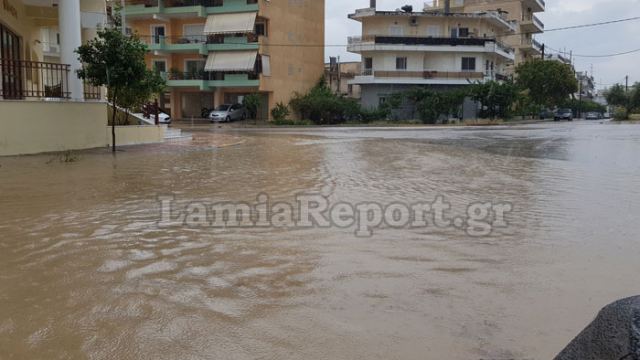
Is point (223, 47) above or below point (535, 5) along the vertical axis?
below

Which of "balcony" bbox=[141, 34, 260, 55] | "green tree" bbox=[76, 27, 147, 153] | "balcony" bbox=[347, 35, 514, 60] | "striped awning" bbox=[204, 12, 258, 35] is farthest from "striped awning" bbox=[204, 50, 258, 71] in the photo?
"green tree" bbox=[76, 27, 147, 153]

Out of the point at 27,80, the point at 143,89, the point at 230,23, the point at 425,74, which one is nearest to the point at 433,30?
the point at 425,74

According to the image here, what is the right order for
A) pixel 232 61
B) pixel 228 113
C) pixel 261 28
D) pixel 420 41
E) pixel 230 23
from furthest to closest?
1. pixel 420 41
2. pixel 261 28
3. pixel 232 61
4. pixel 230 23
5. pixel 228 113

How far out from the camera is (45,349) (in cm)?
385

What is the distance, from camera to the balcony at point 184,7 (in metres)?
46.7

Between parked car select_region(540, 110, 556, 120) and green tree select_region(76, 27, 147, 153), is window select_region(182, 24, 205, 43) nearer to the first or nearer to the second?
green tree select_region(76, 27, 147, 153)

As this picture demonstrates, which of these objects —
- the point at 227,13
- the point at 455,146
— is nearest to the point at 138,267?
the point at 455,146

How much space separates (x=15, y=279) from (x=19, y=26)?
1869cm

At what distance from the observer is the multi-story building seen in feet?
154

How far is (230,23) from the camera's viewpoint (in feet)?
155

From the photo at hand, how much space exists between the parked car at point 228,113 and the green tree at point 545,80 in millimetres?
30933

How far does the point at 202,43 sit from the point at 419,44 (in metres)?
19.6

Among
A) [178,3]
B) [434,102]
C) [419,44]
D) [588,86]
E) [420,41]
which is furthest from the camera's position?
[588,86]

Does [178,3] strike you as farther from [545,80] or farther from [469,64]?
[545,80]
